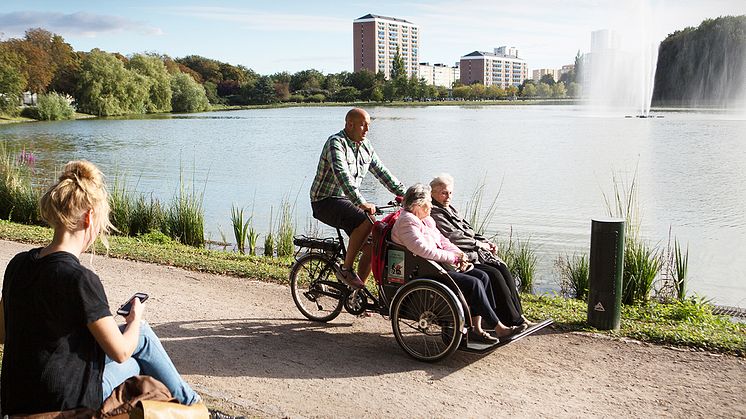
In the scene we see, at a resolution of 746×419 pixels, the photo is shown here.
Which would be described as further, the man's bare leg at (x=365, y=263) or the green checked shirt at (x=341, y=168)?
the man's bare leg at (x=365, y=263)

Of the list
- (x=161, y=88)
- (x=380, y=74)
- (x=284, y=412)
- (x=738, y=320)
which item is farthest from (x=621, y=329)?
(x=380, y=74)

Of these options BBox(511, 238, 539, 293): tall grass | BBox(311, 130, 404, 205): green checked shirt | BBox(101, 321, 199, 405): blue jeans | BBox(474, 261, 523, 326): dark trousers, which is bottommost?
BBox(511, 238, 539, 293): tall grass

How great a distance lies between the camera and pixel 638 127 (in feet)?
130

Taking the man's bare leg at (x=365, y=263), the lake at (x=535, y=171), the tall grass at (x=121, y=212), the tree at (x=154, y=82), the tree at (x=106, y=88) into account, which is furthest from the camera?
the tree at (x=154, y=82)

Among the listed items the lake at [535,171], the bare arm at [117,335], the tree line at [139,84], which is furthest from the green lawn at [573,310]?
the tree line at [139,84]

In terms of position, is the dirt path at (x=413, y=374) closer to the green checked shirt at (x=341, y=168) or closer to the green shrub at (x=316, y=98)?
the green checked shirt at (x=341, y=168)

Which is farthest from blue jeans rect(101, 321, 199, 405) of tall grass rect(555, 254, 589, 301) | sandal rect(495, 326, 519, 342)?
tall grass rect(555, 254, 589, 301)

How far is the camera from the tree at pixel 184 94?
308 feet

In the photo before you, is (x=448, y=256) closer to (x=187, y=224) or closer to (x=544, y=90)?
(x=187, y=224)

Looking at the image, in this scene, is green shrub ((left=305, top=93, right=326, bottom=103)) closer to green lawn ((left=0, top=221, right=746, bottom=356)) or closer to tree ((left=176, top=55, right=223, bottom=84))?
tree ((left=176, top=55, right=223, bottom=84))

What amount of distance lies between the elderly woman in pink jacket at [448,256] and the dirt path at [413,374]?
1.08ft

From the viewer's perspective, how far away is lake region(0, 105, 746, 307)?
14383 mm

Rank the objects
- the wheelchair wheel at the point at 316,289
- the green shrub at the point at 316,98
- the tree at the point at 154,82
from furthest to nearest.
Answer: the green shrub at the point at 316,98 → the tree at the point at 154,82 → the wheelchair wheel at the point at 316,289

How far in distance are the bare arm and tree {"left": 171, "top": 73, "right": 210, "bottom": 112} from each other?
306 ft
